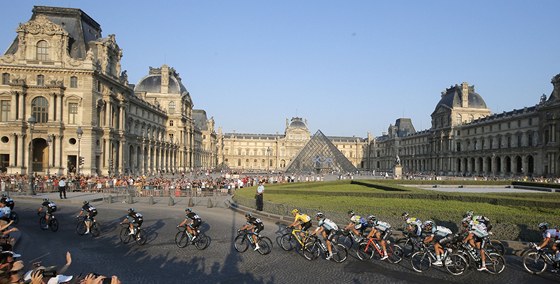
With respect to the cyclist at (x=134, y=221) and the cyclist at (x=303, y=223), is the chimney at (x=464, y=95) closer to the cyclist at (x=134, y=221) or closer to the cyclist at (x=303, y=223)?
the cyclist at (x=303, y=223)

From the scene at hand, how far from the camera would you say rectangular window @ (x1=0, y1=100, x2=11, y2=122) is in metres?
36.9

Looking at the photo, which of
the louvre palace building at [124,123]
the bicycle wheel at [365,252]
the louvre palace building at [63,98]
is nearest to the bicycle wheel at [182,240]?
the bicycle wheel at [365,252]

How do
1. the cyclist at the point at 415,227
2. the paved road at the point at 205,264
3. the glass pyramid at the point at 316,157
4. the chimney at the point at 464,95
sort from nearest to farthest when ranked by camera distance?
the paved road at the point at 205,264 → the cyclist at the point at 415,227 → the glass pyramid at the point at 316,157 → the chimney at the point at 464,95

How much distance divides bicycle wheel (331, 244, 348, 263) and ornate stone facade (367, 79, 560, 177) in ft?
185

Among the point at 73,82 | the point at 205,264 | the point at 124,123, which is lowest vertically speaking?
the point at 205,264

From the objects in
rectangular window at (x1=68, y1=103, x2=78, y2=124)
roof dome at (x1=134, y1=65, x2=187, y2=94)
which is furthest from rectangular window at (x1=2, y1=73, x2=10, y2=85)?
roof dome at (x1=134, y1=65, x2=187, y2=94)

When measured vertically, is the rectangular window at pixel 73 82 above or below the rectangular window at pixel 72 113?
above

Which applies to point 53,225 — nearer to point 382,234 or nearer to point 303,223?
point 303,223

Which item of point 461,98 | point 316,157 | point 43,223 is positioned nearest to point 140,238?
point 43,223

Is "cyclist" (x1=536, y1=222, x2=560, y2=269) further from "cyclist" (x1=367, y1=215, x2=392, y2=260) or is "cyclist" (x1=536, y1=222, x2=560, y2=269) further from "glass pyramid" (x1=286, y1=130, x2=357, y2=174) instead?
"glass pyramid" (x1=286, y1=130, x2=357, y2=174)

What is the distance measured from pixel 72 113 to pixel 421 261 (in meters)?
37.5

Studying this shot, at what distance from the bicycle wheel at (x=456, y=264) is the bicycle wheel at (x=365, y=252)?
78.0 inches

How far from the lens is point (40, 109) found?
37344 millimetres

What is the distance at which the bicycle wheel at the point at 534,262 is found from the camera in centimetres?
952
